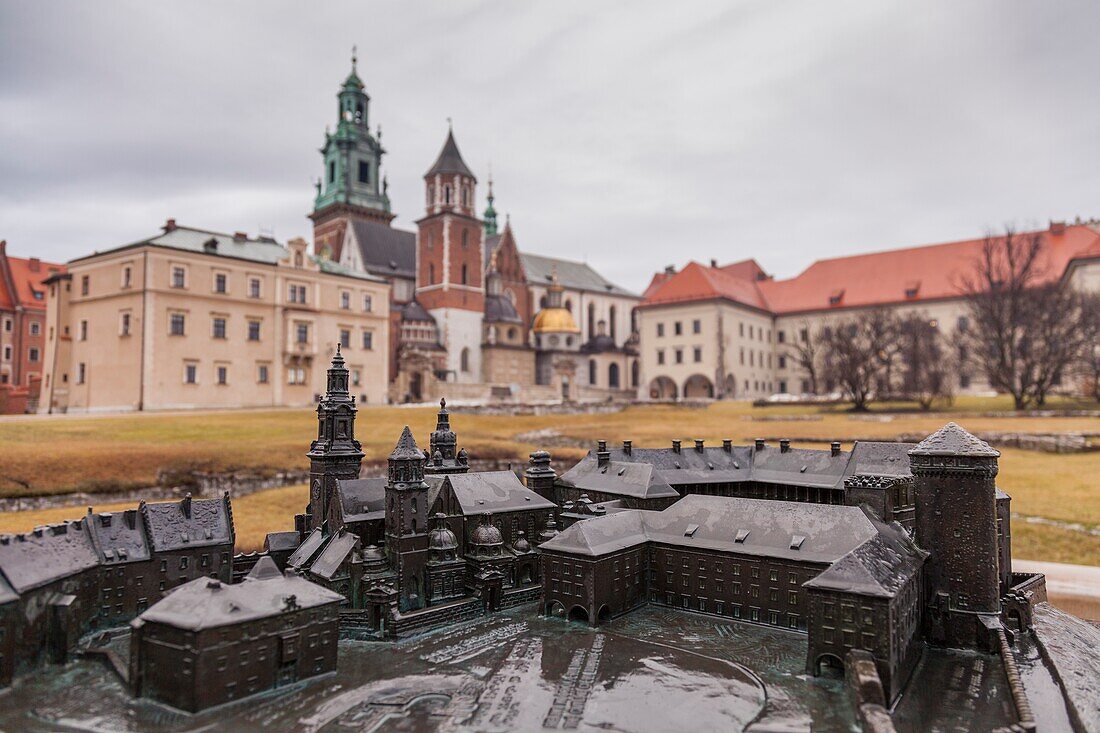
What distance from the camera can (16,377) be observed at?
89.0 metres

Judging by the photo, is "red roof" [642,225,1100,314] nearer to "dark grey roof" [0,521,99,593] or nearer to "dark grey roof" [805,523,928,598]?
"dark grey roof" [805,523,928,598]

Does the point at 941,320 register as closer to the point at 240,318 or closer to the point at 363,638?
the point at 240,318

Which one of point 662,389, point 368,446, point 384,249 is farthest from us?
point 662,389

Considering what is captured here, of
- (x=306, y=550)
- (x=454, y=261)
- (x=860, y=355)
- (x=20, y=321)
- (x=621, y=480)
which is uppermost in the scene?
(x=454, y=261)

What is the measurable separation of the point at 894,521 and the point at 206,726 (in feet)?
87.5

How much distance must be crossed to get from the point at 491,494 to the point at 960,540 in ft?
67.9

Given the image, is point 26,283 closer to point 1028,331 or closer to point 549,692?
point 549,692

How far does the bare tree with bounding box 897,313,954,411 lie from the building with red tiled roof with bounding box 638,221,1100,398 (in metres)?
7.60

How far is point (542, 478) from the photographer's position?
39.7 metres

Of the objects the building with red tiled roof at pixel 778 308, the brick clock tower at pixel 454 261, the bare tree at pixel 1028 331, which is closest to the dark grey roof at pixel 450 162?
the brick clock tower at pixel 454 261

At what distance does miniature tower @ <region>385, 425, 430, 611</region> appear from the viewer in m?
29.2

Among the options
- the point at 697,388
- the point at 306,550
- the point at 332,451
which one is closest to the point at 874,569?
the point at 306,550

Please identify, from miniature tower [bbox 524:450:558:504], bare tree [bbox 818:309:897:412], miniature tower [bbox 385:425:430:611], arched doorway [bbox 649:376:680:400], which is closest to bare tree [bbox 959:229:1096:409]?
bare tree [bbox 818:309:897:412]

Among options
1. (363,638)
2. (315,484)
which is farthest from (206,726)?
(315,484)
